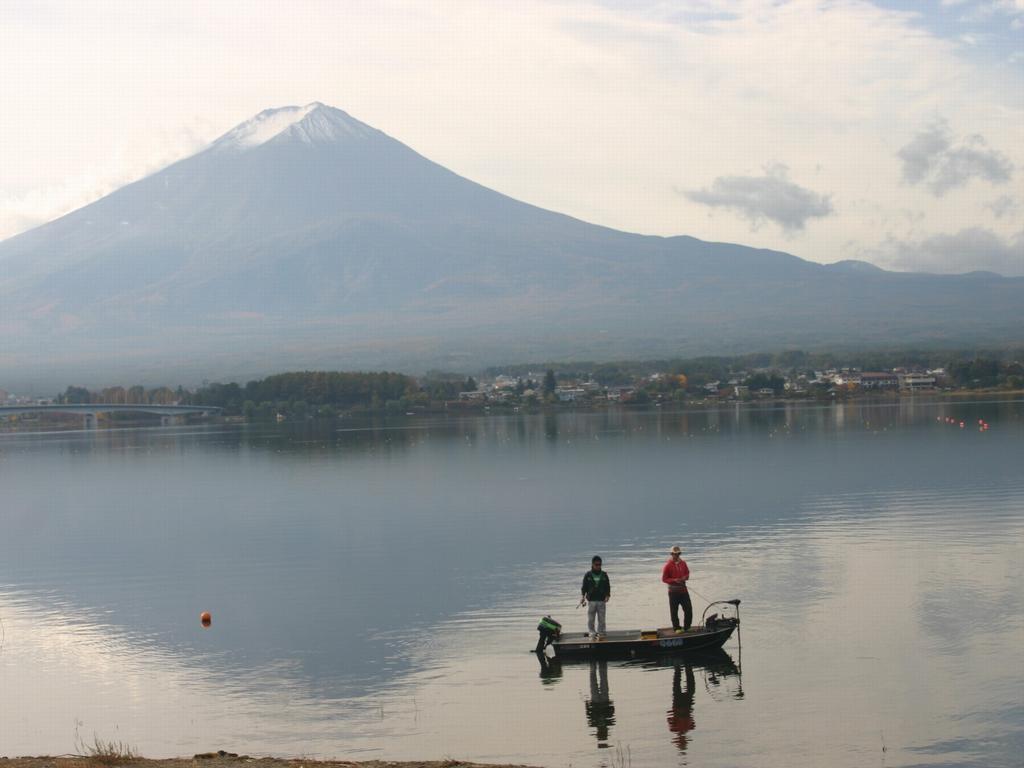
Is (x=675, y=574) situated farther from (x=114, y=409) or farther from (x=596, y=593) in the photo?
(x=114, y=409)

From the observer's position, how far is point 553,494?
4641 cm

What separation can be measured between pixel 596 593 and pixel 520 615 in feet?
11.7

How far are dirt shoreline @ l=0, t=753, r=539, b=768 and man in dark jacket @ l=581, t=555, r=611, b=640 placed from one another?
17.3 feet

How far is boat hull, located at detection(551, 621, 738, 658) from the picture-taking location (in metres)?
20.5

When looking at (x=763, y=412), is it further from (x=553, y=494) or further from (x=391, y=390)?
(x=553, y=494)

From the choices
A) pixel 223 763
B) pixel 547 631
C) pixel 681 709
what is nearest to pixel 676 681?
pixel 681 709

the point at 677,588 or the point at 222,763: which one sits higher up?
the point at 677,588

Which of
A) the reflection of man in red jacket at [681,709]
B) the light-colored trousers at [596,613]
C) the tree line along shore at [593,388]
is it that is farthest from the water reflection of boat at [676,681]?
the tree line along shore at [593,388]

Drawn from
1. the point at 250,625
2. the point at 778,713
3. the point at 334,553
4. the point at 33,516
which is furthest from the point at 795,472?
the point at 778,713

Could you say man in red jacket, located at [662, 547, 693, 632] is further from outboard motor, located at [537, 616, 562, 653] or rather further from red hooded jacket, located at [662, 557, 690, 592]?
outboard motor, located at [537, 616, 562, 653]

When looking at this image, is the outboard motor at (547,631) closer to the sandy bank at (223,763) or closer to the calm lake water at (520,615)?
the calm lake water at (520,615)

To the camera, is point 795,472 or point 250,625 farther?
point 795,472

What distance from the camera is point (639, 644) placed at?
67.2 feet

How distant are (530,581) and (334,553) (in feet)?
25.3
